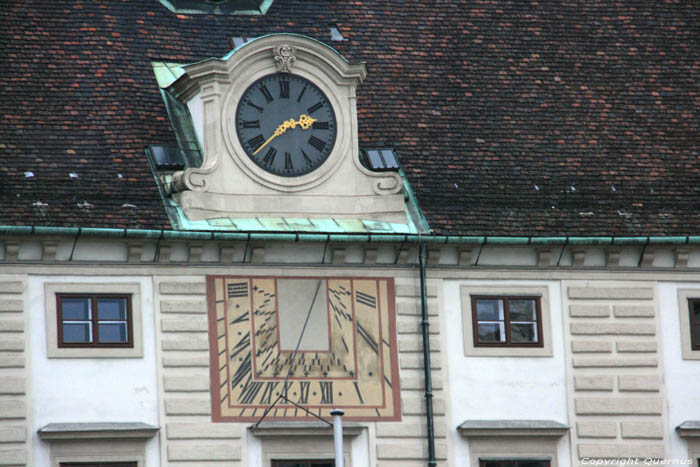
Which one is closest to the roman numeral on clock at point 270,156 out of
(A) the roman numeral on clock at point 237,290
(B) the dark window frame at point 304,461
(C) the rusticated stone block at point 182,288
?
(A) the roman numeral on clock at point 237,290

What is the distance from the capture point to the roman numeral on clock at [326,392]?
43781mm

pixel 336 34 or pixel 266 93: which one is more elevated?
pixel 336 34

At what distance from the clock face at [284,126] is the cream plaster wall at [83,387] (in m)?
4.24

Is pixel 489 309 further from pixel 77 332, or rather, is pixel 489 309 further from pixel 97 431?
pixel 97 431

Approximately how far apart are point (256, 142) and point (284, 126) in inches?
23.9

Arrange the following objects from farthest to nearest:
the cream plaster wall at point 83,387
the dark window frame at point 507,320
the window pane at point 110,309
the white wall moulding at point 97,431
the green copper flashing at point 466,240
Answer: the dark window frame at point 507,320 → the green copper flashing at point 466,240 → the window pane at point 110,309 → the cream plaster wall at point 83,387 → the white wall moulding at point 97,431

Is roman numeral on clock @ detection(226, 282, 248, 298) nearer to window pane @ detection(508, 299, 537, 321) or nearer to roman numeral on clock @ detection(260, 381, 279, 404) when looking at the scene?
roman numeral on clock @ detection(260, 381, 279, 404)

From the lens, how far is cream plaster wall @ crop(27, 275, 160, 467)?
1666 inches

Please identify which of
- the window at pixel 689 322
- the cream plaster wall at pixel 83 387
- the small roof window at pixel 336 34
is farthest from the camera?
the small roof window at pixel 336 34

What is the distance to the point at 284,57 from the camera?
148 ft

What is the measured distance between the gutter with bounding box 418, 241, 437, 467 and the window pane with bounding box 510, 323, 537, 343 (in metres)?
1.70

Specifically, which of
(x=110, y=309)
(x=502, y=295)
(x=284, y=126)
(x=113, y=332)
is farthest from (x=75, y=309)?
(x=502, y=295)

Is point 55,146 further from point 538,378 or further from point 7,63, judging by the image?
point 538,378

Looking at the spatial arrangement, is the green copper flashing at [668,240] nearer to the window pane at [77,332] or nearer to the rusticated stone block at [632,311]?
the rusticated stone block at [632,311]
